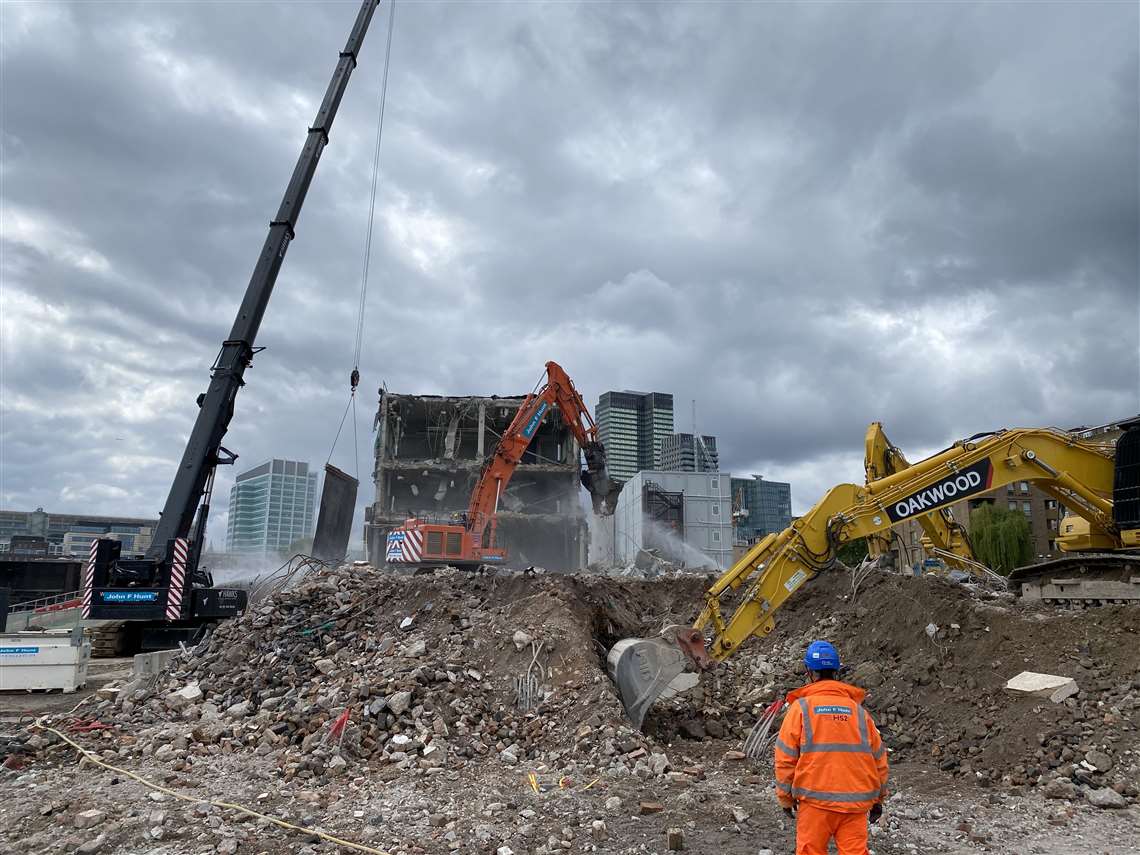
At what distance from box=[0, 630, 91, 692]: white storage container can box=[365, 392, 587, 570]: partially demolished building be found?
63.3 ft

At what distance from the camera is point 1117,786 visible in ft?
21.9

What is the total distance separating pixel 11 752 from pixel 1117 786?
35.2ft

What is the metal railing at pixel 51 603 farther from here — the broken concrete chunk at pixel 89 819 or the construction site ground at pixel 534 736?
the broken concrete chunk at pixel 89 819

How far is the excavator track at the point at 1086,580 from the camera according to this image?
350 inches

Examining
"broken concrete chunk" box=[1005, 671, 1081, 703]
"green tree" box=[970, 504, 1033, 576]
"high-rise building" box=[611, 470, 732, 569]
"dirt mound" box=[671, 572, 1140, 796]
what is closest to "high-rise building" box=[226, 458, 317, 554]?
"high-rise building" box=[611, 470, 732, 569]

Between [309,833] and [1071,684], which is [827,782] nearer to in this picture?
[309,833]

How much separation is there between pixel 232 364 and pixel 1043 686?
525 inches

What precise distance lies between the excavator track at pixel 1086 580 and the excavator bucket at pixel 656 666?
4510 millimetres

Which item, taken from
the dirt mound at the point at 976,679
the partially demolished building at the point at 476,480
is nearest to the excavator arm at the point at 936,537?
the dirt mound at the point at 976,679

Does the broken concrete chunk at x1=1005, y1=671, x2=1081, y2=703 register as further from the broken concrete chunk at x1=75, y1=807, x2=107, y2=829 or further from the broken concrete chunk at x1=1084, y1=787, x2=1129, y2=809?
the broken concrete chunk at x1=75, y1=807, x2=107, y2=829

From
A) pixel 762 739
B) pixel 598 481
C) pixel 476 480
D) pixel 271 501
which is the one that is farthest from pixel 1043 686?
pixel 271 501

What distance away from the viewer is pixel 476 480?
3412 cm

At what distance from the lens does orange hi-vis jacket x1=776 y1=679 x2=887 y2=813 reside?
382 cm

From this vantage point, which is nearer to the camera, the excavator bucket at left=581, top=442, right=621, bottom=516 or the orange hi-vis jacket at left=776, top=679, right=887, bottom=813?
the orange hi-vis jacket at left=776, top=679, right=887, bottom=813
